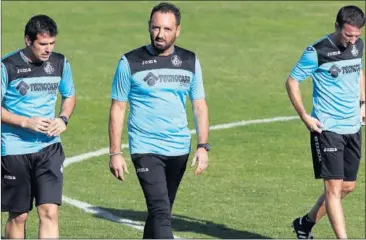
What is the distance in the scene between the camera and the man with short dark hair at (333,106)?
13773 millimetres

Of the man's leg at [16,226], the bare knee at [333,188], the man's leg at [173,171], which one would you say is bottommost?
the man's leg at [16,226]

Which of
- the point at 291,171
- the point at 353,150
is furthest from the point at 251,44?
the point at 353,150

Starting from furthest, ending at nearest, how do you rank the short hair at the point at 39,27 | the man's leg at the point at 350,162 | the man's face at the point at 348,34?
the man's leg at the point at 350,162
the man's face at the point at 348,34
the short hair at the point at 39,27

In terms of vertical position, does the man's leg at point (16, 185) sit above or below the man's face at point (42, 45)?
below

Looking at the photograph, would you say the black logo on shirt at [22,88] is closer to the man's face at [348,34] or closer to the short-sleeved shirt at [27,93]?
the short-sleeved shirt at [27,93]

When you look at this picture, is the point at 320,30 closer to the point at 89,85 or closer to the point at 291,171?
the point at 89,85

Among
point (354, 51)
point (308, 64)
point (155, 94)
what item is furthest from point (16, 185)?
point (354, 51)

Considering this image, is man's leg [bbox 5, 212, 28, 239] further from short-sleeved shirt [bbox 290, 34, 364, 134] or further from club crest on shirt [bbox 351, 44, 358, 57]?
club crest on shirt [bbox 351, 44, 358, 57]

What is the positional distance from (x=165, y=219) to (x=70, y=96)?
1.65m

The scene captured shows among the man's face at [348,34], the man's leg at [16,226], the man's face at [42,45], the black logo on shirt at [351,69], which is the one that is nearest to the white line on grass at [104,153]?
the man's leg at [16,226]

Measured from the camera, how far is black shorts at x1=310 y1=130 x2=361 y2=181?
13891 mm

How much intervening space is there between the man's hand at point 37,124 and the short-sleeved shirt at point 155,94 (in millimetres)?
699

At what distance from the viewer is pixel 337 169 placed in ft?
45.6

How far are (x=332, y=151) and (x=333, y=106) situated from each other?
1.55 feet
